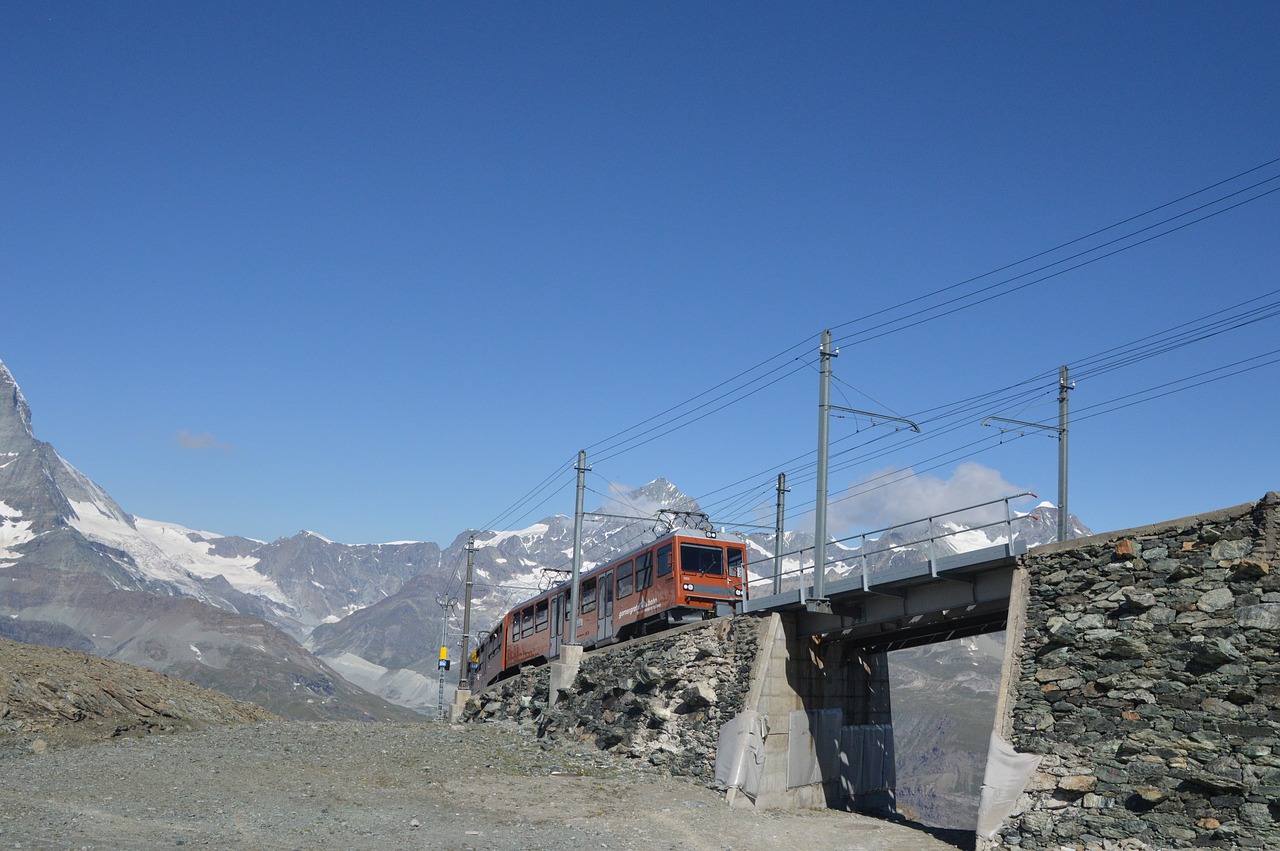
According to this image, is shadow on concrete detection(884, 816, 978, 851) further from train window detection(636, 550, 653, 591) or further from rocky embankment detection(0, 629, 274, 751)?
rocky embankment detection(0, 629, 274, 751)

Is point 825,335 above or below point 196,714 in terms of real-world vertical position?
above

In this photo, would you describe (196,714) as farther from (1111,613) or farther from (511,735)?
(1111,613)

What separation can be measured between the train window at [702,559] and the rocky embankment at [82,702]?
18.5 m

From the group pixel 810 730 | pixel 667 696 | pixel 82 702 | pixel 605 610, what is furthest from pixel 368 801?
pixel 605 610

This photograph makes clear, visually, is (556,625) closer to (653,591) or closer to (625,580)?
(625,580)

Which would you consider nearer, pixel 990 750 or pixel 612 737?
pixel 990 750

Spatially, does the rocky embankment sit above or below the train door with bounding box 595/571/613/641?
below

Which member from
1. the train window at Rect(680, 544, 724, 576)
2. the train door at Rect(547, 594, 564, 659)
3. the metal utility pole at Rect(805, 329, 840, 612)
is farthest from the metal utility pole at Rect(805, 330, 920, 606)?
the train door at Rect(547, 594, 564, 659)

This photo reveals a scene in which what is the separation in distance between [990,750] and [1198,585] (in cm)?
507

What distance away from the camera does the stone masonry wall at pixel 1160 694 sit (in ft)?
59.8

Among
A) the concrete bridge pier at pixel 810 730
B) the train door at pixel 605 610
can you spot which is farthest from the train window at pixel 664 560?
the concrete bridge pier at pixel 810 730

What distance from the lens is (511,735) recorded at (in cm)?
3678

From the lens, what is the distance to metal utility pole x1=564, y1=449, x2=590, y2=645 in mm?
40406

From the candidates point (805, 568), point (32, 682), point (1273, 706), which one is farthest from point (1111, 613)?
point (32, 682)
